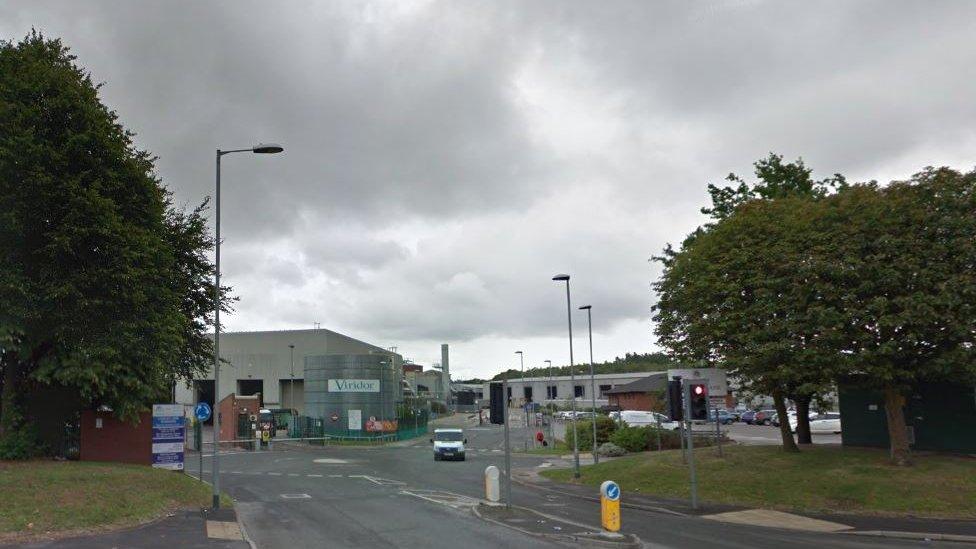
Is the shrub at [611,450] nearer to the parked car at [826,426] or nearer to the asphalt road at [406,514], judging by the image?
the asphalt road at [406,514]

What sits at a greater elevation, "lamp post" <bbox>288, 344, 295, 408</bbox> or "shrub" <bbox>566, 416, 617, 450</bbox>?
"lamp post" <bbox>288, 344, 295, 408</bbox>

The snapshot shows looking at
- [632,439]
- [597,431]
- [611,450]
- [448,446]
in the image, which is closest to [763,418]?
[597,431]

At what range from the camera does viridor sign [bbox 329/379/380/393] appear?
68.1 meters

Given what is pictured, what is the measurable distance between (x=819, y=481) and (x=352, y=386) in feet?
160

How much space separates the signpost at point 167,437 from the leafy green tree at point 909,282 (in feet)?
77.8

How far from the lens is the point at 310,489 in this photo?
29453mm

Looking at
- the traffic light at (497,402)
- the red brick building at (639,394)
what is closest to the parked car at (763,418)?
the red brick building at (639,394)

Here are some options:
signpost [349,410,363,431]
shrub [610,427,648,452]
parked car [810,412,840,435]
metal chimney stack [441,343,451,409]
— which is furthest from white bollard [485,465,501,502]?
metal chimney stack [441,343,451,409]

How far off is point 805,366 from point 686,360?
7.77 m

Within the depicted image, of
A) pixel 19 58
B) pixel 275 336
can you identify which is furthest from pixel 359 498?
pixel 275 336

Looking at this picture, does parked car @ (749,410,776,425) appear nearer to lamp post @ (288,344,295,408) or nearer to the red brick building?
the red brick building

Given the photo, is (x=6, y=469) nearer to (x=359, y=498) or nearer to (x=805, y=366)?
(x=359, y=498)

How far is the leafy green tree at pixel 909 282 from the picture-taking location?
74.8 ft

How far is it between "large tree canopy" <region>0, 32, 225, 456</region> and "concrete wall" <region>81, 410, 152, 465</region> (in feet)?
3.58
